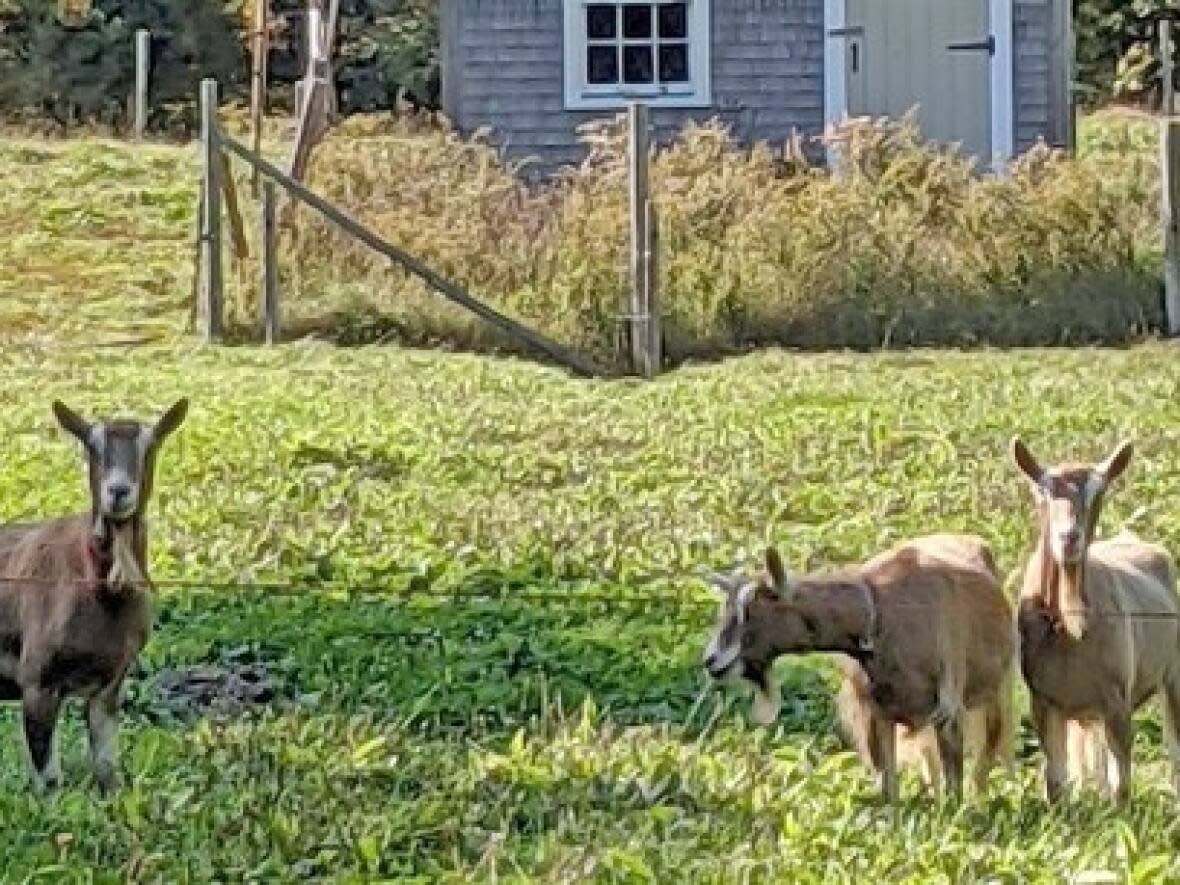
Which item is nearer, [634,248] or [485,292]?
[634,248]

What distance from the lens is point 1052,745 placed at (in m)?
7.38

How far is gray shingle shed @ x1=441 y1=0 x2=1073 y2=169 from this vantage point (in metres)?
23.9

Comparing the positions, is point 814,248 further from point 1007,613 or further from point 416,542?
point 1007,613

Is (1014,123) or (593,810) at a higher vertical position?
(1014,123)

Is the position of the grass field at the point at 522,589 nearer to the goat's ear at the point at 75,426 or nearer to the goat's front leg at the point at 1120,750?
the goat's front leg at the point at 1120,750

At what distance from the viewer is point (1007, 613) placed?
741cm

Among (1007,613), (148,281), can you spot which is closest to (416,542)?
(1007,613)

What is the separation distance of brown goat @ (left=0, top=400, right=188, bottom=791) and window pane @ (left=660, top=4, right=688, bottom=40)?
17200 millimetres

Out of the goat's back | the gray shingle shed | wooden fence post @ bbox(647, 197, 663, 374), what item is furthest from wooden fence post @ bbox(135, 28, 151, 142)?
the goat's back

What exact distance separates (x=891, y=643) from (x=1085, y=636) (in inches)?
18.8

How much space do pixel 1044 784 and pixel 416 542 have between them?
14.6 ft

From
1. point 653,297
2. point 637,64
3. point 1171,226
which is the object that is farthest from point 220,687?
point 637,64

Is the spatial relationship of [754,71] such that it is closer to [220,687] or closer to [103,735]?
[220,687]

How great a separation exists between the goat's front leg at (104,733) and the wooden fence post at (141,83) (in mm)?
25573
